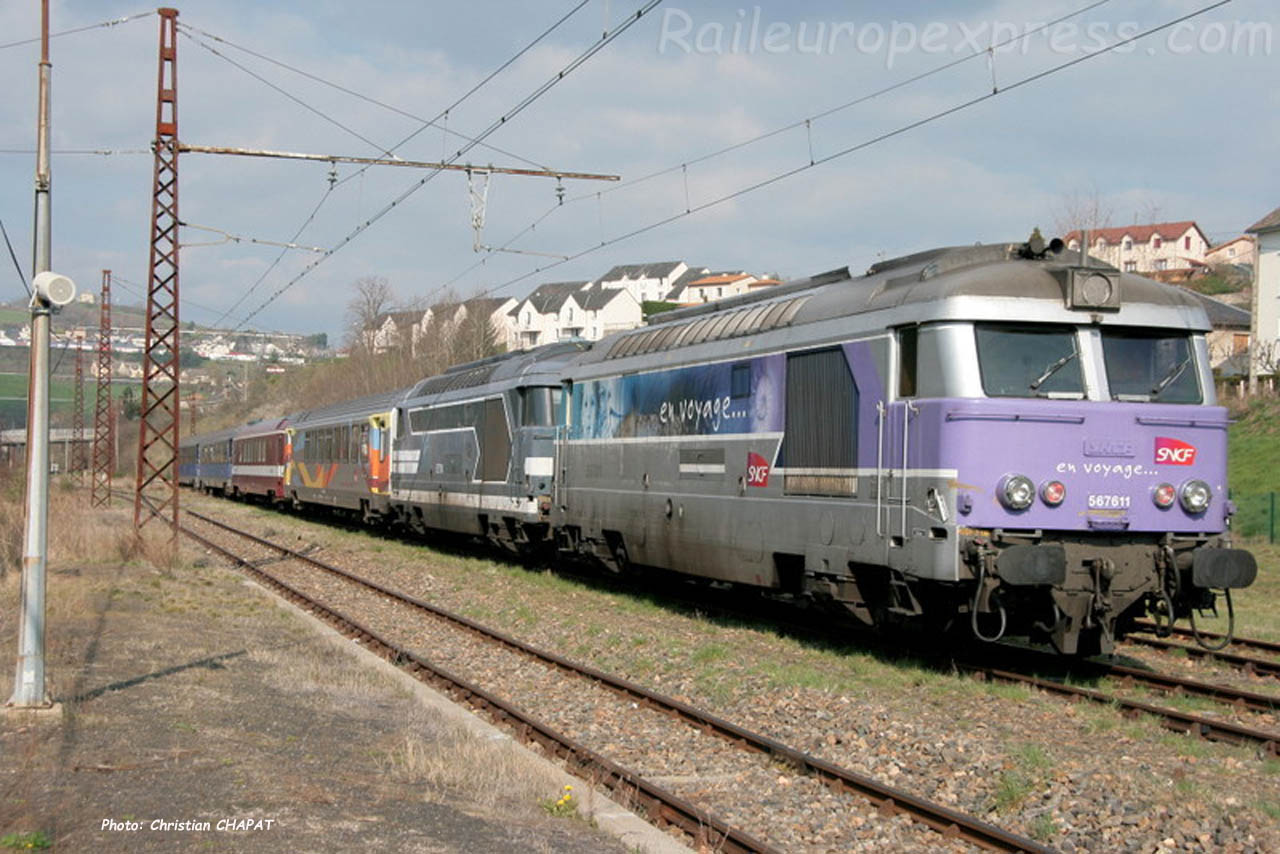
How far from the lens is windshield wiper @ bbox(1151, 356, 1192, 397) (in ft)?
37.6

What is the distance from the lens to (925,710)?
34.6 feet

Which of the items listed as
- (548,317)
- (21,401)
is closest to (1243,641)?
(21,401)

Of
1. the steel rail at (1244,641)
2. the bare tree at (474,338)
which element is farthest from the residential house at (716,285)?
the steel rail at (1244,641)

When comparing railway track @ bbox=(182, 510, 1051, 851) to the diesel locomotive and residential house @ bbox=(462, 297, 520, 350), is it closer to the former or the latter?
the diesel locomotive

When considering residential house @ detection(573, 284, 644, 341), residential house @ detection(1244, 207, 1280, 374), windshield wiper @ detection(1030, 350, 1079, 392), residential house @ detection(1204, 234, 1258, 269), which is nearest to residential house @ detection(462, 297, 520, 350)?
residential house @ detection(573, 284, 644, 341)

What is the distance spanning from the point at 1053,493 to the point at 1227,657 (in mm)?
3538

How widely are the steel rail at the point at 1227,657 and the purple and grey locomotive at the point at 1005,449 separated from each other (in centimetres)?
145

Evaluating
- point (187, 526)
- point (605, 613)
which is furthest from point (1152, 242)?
point (605, 613)

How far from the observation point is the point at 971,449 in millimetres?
10750

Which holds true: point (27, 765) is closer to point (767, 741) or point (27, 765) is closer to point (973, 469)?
point (767, 741)

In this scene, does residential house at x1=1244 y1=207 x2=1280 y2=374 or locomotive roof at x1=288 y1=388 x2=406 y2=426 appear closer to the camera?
locomotive roof at x1=288 y1=388 x2=406 y2=426

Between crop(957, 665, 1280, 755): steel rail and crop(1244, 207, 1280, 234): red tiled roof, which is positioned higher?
crop(1244, 207, 1280, 234): red tiled roof

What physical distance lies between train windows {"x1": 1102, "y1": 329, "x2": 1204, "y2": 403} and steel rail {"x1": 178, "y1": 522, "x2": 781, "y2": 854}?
566 centimetres

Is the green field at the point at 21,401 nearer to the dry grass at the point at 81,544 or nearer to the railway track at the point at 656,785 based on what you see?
the dry grass at the point at 81,544
